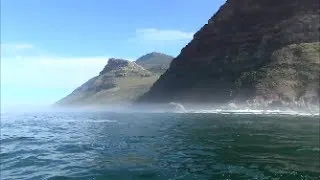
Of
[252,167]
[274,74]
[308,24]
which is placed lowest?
[252,167]

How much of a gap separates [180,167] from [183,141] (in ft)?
55.0

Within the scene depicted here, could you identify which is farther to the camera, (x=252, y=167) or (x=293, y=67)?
(x=293, y=67)

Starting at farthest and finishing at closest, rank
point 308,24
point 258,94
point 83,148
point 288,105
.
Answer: point 308,24 < point 258,94 < point 288,105 < point 83,148

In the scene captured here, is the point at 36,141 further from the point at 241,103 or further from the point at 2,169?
the point at 241,103

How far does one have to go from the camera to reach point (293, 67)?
184500mm

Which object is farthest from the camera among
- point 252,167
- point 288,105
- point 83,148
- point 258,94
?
point 258,94

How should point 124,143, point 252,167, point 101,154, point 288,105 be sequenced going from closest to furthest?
1. point 252,167
2. point 101,154
3. point 124,143
4. point 288,105

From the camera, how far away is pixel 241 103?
178m

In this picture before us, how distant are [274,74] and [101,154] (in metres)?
158

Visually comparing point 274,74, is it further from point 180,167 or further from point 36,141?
point 180,167

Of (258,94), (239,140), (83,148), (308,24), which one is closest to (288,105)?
(258,94)

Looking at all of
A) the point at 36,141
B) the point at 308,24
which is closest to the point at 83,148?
the point at 36,141

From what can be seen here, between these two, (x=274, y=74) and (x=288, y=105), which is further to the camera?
(x=274, y=74)

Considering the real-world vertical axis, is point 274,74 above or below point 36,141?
above
